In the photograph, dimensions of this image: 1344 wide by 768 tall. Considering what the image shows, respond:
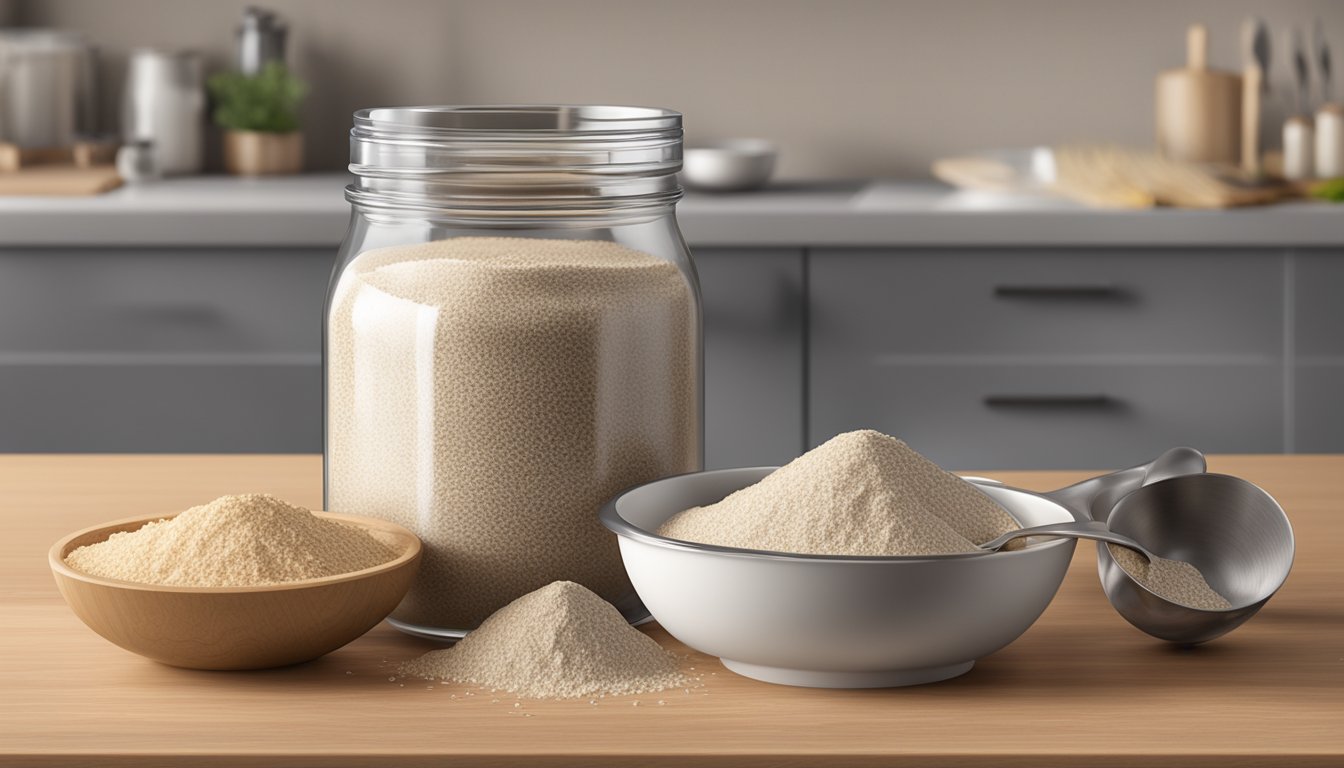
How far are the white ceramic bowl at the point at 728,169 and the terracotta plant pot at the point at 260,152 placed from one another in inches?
30.7

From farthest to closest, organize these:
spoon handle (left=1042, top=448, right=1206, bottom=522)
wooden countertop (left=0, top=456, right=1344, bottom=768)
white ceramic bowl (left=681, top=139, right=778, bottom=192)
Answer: white ceramic bowl (left=681, top=139, right=778, bottom=192)
spoon handle (left=1042, top=448, right=1206, bottom=522)
wooden countertop (left=0, top=456, right=1344, bottom=768)

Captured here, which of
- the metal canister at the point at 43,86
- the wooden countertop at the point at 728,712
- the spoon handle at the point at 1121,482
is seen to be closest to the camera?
the wooden countertop at the point at 728,712

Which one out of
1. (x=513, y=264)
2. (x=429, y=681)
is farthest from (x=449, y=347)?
(x=429, y=681)

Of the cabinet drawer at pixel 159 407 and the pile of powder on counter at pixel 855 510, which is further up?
the pile of powder on counter at pixel 855 510

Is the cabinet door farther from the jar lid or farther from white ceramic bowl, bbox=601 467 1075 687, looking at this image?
white ceramic bowl, bbox=601 467 1075 687

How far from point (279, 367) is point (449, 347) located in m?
1.80

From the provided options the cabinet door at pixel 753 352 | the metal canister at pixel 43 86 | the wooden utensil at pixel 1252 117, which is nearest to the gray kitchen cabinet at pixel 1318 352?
the wooden utensil at pixel 1252 117

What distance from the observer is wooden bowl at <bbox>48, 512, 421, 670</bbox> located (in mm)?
680

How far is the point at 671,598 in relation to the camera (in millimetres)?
691

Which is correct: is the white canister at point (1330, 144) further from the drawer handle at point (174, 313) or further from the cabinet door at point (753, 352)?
the drawer handle at point (174, 313)

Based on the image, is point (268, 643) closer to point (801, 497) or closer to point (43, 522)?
point (801, 497)

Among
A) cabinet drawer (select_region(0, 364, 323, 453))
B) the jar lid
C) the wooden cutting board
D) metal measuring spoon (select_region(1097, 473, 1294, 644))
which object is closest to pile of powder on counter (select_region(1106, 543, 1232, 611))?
metal measuring spoon (select_region(1097, 473, 1294, 644))

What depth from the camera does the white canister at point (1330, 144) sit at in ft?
9.18

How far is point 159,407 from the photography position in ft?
8.23
